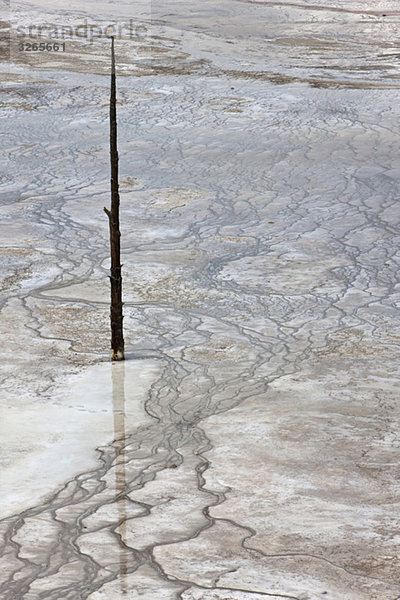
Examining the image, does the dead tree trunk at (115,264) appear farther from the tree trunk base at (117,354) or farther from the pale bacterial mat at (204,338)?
the pale bacterial mat at (204,338)

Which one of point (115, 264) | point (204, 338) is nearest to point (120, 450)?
point (115, 264)

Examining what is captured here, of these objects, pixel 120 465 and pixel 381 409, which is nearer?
pixel 120 465

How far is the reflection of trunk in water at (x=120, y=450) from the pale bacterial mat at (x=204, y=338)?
0.6 inches

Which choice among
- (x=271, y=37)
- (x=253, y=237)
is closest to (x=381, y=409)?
(x=253, y=237)

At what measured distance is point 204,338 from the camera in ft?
20.0

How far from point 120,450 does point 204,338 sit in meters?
1.84

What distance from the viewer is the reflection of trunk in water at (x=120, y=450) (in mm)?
3209

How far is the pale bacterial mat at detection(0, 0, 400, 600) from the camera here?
3.30 m

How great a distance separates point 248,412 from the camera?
191 inches

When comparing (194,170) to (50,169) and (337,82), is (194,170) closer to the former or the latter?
(50,169)

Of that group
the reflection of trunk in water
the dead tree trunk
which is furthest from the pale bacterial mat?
the dead tree trunk

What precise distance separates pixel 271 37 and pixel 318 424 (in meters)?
14.9

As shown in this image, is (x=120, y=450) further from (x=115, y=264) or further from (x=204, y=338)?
(x=204, y=338)

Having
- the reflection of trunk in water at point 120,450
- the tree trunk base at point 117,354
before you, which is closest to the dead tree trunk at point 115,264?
the tree trunk base at point 117,354
